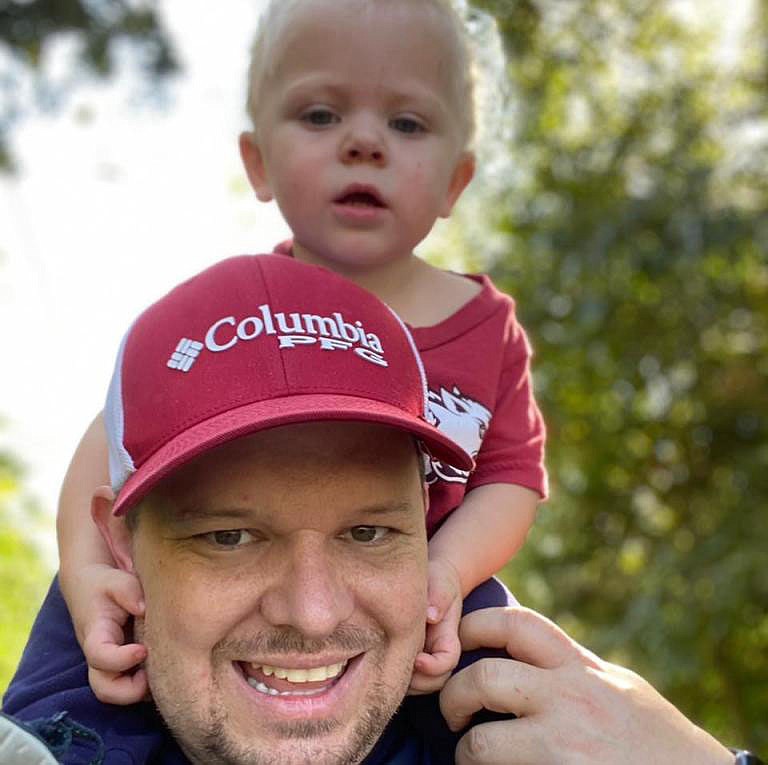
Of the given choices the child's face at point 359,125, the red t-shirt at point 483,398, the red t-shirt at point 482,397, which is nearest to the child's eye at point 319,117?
the child's face at point 359,125

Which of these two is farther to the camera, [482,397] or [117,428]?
[482,397]

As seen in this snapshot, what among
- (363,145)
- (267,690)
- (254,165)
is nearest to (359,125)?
(363,145)

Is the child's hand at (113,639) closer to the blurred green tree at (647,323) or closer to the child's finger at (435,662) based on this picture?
the child's finger at (435,662)

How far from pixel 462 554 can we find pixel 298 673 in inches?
15.7

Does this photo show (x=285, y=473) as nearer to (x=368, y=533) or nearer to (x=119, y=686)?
(x=368, y=533)

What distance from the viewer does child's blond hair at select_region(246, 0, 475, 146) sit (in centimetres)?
225

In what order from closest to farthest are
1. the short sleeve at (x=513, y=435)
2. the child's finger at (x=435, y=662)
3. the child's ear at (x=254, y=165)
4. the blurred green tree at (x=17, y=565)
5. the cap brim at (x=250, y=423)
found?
1. the cap brim at (x=250, y=423)
2. the child's finger at (x=435, y=662)
3. the short sleeve at (x=513, y=435)
4. the child's ear at (x=254, y=165)
5. the blurred green tree at (x=17, y=565)

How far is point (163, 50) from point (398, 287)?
24.0ft

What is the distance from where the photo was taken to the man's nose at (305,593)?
1712 mm

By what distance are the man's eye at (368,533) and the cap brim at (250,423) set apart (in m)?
0.18

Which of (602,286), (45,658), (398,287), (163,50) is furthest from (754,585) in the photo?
(163,50)

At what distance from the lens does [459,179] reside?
241cm

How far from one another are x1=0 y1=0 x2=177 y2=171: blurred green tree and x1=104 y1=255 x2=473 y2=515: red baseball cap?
7438mm

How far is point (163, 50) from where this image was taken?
356 inches
